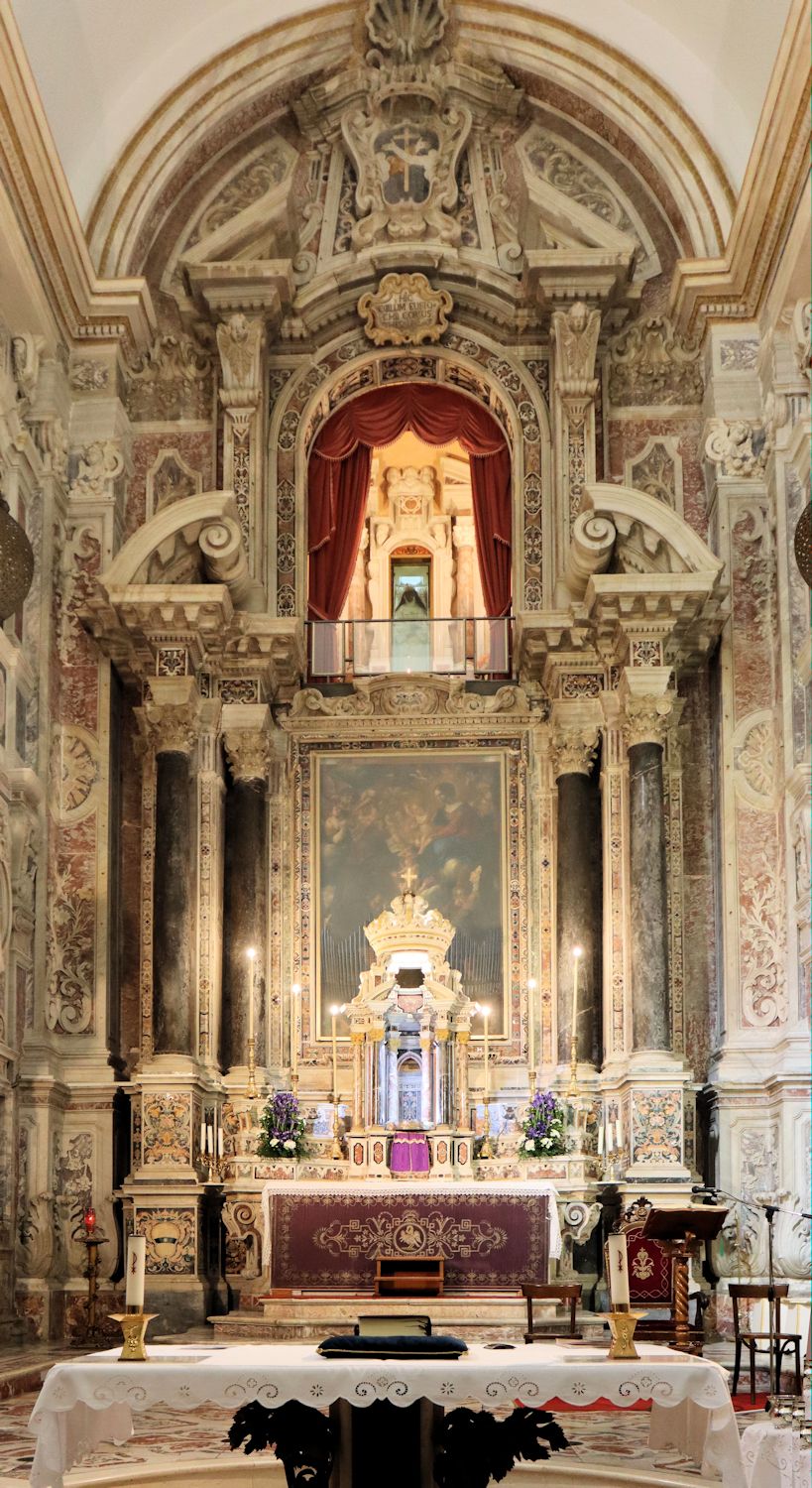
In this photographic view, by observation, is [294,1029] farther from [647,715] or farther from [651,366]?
[651,366]

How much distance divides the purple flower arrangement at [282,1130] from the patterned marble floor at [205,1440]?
4180 millimetres

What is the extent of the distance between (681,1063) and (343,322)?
7773 mm

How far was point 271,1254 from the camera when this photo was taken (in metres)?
14.0

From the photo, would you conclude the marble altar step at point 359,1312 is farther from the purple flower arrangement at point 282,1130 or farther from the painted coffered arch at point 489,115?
the painted coffered arch at point 489,115

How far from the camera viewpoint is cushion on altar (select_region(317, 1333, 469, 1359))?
238 inches

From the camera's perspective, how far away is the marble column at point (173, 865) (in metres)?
15.2

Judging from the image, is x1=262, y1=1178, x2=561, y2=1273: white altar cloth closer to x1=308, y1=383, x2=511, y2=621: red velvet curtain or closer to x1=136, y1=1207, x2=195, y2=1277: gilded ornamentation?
x1=136, y1=1207, x2=195, y2=1277: gilded ornamentation

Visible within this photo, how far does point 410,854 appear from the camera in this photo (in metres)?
16.7

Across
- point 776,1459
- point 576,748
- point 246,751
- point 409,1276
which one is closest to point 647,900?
point 576,748

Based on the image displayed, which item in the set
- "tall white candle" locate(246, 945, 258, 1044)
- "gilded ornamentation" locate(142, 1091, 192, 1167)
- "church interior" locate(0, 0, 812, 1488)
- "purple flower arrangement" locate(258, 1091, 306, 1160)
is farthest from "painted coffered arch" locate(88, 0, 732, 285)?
"purple flower arrangement" locate(258, 1091, 306, 1160)

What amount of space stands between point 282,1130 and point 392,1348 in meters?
8.99

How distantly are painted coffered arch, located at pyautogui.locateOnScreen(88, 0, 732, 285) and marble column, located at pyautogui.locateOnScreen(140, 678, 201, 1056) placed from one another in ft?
13.4

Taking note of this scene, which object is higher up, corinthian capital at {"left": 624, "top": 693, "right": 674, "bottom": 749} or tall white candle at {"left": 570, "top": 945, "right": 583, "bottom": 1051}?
corinthian capital at {"left": 624, "top": 693, "right": 674, "bottom": 749}

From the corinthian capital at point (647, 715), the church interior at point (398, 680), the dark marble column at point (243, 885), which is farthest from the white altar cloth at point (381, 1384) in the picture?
the dark marble column at point (243, 885)
